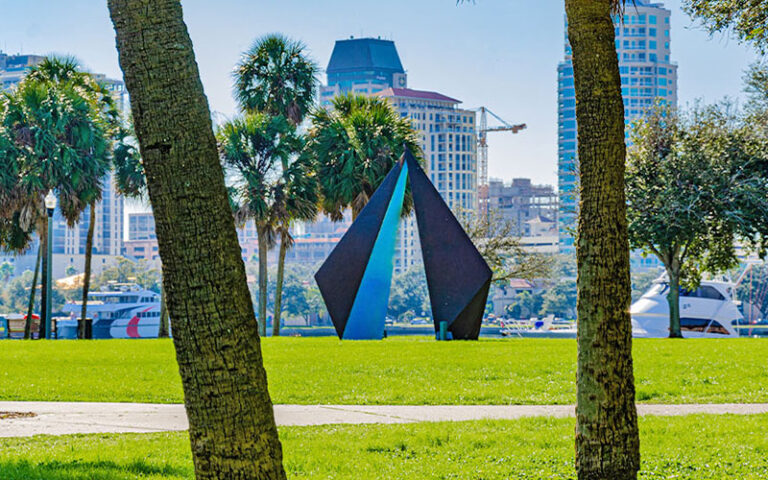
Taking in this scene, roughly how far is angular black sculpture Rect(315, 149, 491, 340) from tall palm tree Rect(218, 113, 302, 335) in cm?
955

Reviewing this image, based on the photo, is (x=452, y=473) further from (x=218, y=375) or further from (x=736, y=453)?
(x=218, y=375)

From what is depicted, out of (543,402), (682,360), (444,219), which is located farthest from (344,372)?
(444,219)

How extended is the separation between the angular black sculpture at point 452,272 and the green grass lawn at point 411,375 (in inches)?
190

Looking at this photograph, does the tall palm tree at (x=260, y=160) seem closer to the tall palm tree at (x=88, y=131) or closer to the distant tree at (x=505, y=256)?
the tall palm tree at (x=88, y=131)

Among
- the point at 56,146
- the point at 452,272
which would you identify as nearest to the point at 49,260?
the point at 56,146

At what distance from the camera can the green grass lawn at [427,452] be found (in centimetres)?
716

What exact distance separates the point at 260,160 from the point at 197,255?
33140 mm

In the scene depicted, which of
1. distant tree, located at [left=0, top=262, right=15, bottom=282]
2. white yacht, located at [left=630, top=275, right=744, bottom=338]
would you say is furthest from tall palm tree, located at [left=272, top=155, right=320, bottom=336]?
distant tree, located at [left=0, top=262, right=15, bottom=282]

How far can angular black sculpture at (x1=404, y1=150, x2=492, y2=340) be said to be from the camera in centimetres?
2484

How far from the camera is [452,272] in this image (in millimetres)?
25094

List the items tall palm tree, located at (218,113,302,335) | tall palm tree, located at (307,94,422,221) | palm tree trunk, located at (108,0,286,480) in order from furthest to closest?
tall palm tree, located at (218,113,302,335)
tall palm tree, located at (307,94,422,221)
palm tree trunk, located at (108,0,286,480)

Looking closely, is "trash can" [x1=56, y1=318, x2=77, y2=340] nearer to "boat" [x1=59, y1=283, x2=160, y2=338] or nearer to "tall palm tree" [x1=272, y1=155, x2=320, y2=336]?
"boat" [x1=59, y1=283, x2=160, y2=338]

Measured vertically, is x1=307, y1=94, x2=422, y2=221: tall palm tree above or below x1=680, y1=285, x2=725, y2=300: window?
above

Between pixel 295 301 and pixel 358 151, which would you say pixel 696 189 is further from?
Answer: pixel 295 301
